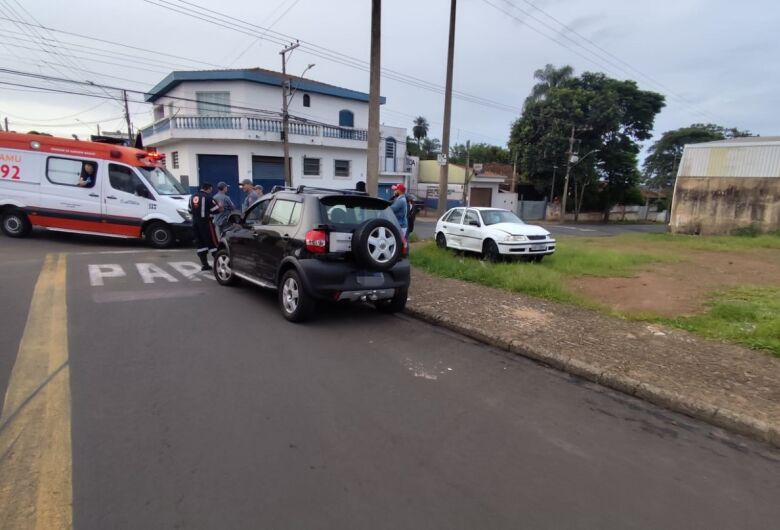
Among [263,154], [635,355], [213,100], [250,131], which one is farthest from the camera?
[213,100]

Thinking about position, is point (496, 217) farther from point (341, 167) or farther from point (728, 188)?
point (341, 167)

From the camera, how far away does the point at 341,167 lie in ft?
93.7

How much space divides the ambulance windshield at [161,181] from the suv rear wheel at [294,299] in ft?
26.6

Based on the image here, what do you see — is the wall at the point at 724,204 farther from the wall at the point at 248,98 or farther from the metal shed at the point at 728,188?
the wall at the point at 248,98

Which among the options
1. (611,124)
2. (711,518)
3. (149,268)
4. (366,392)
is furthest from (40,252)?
(611,124)

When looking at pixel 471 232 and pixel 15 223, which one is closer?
pixel 15 223

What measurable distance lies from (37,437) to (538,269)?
28.8 ft

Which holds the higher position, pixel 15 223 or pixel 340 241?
pixel 340 241

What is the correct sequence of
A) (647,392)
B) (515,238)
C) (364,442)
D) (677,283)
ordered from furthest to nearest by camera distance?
(515,238) → (677,283) → (647,392) → (364,442)

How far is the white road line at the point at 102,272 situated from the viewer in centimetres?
762

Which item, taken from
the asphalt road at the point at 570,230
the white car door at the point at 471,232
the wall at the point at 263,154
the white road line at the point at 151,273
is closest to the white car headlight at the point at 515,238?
the white car door at the point at 471,232

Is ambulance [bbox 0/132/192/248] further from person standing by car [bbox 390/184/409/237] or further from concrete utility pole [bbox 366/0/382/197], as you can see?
person standing by car [bbox 390/184/409/237]

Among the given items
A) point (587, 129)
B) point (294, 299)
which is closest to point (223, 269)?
point (294, 299)

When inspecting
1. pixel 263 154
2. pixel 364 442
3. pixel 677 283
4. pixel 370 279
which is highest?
pixel 263 154
